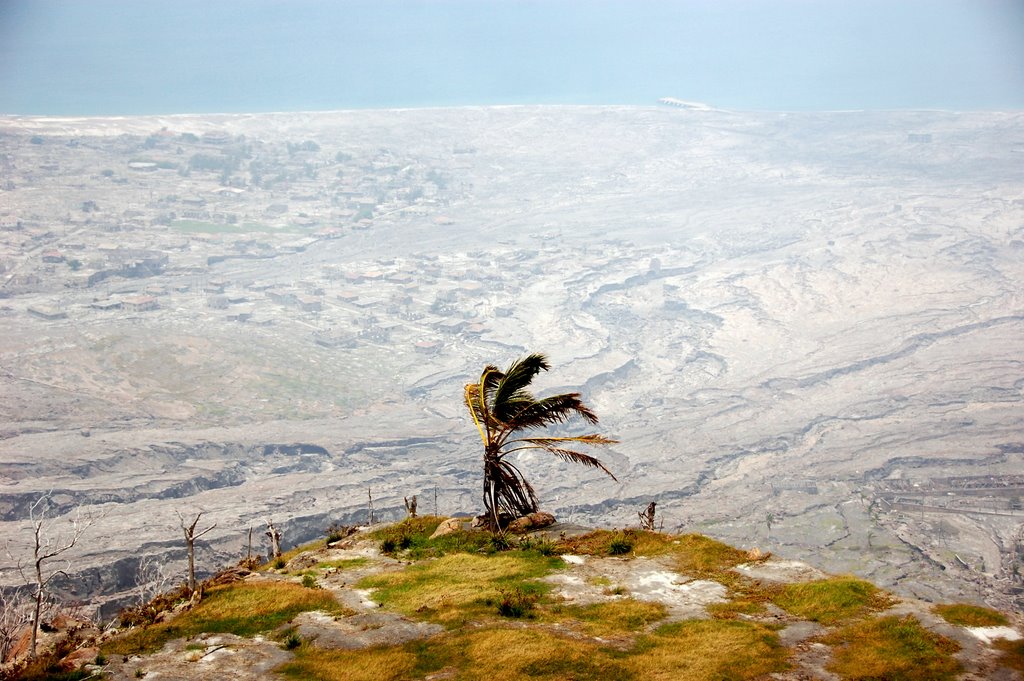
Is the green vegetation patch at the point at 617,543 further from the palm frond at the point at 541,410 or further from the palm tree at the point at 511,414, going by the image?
the palm frond at the point at 541,410

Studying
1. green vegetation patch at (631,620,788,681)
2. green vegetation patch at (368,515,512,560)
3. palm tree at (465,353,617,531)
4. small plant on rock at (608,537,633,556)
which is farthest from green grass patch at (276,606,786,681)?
green vegetation patch at (368,515,512,560)

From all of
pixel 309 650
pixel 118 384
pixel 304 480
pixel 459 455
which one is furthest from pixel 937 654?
pixel 118 384

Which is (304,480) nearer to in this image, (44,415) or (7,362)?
(44,415)

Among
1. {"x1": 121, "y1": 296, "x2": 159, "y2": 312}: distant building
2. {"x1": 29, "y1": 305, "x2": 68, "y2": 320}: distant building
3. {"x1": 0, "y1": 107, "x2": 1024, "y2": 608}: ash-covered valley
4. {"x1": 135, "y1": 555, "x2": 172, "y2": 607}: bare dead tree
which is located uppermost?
{"x1": 121, "y1": 296, "x2": 159, "y2": 312}: distant building

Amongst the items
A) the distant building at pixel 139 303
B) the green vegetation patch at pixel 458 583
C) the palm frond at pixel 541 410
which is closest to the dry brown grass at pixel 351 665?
the green vegetation patch at pixel 458 583

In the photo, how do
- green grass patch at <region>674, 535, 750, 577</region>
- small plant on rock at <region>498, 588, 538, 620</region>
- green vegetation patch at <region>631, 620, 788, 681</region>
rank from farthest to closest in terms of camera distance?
green grass patch at <region>674, 535, 750, 577</region>, small plant on rock at <region>498, 588, 538, 620</region>, green vegetation patch at <region>631, 620, 788, 681</region>

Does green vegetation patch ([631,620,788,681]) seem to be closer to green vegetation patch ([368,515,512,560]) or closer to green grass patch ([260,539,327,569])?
green vegetation patch ([368,515,512,560])
